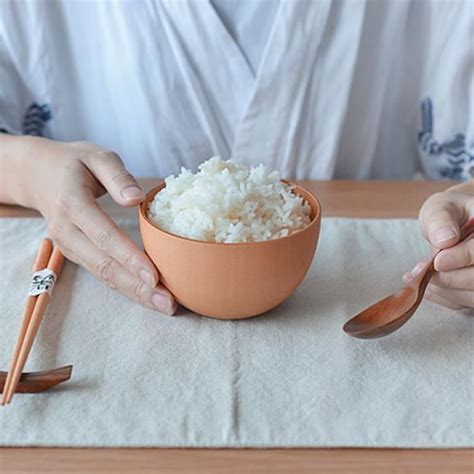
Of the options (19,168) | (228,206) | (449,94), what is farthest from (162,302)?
(449,94)

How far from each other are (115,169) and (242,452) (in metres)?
0.40

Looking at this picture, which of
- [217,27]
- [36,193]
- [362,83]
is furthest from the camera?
[362,83]

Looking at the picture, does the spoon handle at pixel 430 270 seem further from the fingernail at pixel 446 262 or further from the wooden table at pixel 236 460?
the wooden table at pixel 236 460

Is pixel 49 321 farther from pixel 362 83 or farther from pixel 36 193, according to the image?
pixel 362 83

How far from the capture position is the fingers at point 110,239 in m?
0.86

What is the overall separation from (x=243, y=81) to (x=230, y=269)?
1.77 ft

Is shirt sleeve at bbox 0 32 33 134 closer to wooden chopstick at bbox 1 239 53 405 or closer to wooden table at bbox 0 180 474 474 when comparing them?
wooden chopstick at bbox 1 239 53 405

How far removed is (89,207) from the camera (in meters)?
0.94

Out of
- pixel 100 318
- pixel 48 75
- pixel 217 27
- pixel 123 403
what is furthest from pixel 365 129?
pixel 123 403

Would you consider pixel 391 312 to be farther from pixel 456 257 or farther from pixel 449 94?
pixel 449 94

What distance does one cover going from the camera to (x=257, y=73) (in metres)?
1.25

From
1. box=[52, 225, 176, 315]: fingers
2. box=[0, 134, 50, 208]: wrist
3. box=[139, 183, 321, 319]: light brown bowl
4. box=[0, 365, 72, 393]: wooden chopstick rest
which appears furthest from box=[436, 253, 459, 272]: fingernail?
box=[0, 134, 50, 208]: wrist

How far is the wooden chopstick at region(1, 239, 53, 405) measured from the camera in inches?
29.5

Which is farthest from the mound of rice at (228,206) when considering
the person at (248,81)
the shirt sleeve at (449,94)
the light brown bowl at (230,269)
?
the shirt sleeve at (449,94)
